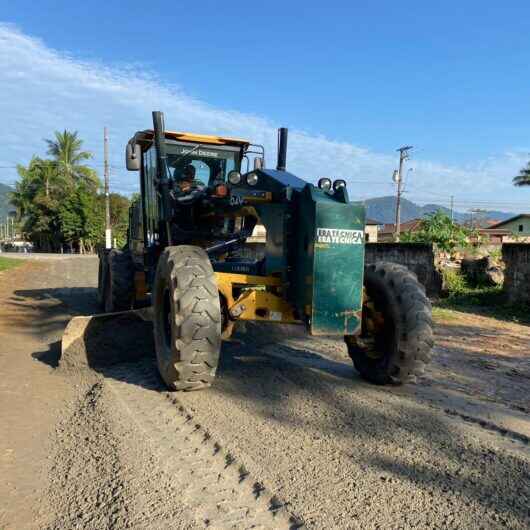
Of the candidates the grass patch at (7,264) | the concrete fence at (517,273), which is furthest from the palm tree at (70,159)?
the concrete fence at (517,273)

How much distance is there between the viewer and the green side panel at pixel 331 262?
428 cm

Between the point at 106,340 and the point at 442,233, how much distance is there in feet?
34.3

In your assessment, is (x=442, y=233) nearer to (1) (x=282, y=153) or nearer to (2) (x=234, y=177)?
(1) (x=282, y=153)

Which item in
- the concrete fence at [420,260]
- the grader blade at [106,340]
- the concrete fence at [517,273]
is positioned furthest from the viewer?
the concrete fence at [420,260]

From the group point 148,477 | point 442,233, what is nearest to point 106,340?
point 148,477

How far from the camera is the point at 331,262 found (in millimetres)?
4316

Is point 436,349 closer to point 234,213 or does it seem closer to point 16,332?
point 234,213

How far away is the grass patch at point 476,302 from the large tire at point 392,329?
4.76 metres

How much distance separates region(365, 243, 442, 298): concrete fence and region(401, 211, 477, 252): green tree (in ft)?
2.44

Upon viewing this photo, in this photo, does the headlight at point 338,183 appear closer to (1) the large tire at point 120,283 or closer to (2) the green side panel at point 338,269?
(2) the green side panel at point 338,269

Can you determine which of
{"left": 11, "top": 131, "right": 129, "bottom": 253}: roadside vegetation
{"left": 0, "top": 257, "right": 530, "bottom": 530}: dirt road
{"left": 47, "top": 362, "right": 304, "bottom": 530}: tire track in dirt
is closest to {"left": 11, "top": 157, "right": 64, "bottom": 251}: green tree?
{"left": 11, "top": 131, "right": 129, "bottom": 253}: roadside vegetation

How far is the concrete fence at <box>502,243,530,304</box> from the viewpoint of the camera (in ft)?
33.4

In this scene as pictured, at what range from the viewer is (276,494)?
2.82m

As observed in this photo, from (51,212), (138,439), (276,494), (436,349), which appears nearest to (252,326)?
(436,349)
